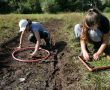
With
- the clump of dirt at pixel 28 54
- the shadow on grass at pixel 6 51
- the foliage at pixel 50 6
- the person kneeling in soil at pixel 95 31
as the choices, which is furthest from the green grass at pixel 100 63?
the foliage at pixel 50 6

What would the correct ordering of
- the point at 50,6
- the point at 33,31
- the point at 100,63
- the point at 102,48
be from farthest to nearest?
the point at 50,6
the point at 33,31
the point at 102,48
the point at 100,63

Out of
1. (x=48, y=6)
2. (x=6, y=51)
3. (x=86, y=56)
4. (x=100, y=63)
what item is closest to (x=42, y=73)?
(x=86, y=56)

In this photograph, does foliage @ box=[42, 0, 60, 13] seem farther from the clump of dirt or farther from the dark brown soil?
the dark brown soil

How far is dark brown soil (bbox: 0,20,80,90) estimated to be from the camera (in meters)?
6.32

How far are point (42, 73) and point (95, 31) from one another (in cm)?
170

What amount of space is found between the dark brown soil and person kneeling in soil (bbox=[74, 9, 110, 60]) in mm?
588

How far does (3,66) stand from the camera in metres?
7.62

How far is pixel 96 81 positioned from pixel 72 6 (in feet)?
71.7

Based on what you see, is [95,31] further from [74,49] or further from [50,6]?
[50,6]

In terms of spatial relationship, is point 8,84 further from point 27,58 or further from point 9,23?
point 9,23

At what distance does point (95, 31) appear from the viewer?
768 cm

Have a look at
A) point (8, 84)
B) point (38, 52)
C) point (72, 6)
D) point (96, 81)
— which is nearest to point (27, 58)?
point (38, 52)

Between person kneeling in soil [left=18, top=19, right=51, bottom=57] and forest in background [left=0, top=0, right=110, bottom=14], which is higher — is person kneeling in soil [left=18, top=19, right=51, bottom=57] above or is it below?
above

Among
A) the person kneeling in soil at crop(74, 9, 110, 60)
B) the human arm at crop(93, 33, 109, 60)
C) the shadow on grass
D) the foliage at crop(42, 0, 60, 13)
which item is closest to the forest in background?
the foliage at crop(42, 0, 60, 13)
